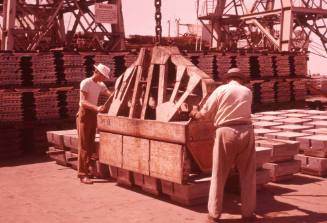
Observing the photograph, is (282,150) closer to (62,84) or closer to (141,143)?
(141,143)

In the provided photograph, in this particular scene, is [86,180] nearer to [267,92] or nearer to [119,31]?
[267,92]

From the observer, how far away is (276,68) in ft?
57.2

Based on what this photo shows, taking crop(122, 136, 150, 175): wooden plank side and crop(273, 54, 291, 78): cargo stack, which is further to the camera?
crop(273, 54, 291, 78): cargo stack

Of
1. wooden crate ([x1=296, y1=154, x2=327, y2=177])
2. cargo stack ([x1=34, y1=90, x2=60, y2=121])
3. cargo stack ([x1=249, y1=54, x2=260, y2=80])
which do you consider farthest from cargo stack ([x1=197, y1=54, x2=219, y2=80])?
wooden crate ([x1=296, y1=154, x2=327, y2=177])

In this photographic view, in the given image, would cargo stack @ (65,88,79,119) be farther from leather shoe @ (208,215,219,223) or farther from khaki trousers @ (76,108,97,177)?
leather shoe @ (208,215,219,223)

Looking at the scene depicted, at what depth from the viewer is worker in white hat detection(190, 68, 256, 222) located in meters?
5.92

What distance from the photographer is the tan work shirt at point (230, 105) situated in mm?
5926

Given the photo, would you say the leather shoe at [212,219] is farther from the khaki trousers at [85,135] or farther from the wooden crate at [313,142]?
the wooden crate at [313,142]

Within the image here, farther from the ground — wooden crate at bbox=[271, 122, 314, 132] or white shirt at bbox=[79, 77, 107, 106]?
white shirt at bbox=[79, 77, 107, 106]

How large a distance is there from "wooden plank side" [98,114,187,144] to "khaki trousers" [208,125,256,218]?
2.35 feet

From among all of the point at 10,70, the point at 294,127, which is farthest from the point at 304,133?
the point at 10,70

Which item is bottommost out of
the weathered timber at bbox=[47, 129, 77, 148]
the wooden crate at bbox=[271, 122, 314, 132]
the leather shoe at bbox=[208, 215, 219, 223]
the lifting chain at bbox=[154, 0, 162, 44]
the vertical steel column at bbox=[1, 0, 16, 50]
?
the leather shoe at bbox=[208, 215, 219, 223]

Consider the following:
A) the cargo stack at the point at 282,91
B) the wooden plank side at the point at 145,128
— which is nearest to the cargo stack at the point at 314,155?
the wooden plank side at the point at 145,128

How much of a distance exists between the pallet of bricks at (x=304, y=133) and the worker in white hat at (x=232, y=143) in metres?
3.04
